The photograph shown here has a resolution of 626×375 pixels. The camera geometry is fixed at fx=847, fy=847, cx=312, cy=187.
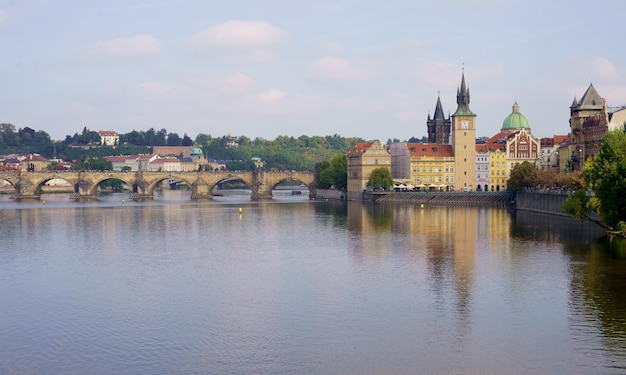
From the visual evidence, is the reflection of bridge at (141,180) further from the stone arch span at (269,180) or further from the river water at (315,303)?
the river water at (315,303)

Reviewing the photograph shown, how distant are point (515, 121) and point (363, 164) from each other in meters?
36.4

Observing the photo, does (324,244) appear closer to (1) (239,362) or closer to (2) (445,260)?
(2) (445,260)

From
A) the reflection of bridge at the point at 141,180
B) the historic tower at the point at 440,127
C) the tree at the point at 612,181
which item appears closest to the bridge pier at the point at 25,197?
the reflection of bridge at the point at 141,180

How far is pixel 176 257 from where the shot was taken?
185 ft

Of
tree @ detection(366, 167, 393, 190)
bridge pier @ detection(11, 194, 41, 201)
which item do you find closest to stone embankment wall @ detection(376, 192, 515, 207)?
tree @ detection(366, 167, 393, 190)

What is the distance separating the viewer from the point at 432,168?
138750mm

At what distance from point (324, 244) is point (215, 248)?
8333 mm

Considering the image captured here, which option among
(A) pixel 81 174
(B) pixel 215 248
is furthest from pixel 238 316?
(A) pixel 81 174

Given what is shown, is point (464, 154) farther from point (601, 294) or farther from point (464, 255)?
point (601, 294)

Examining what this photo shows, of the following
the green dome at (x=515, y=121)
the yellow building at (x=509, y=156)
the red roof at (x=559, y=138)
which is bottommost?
the yellow building at (x=509, y=156)

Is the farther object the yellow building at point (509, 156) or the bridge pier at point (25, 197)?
the bridge pier at point (25, 197)

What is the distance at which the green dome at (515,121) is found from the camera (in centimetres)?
15950

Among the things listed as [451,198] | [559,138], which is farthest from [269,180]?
[559,138]

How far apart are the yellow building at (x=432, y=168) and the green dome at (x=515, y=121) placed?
25697 mm
